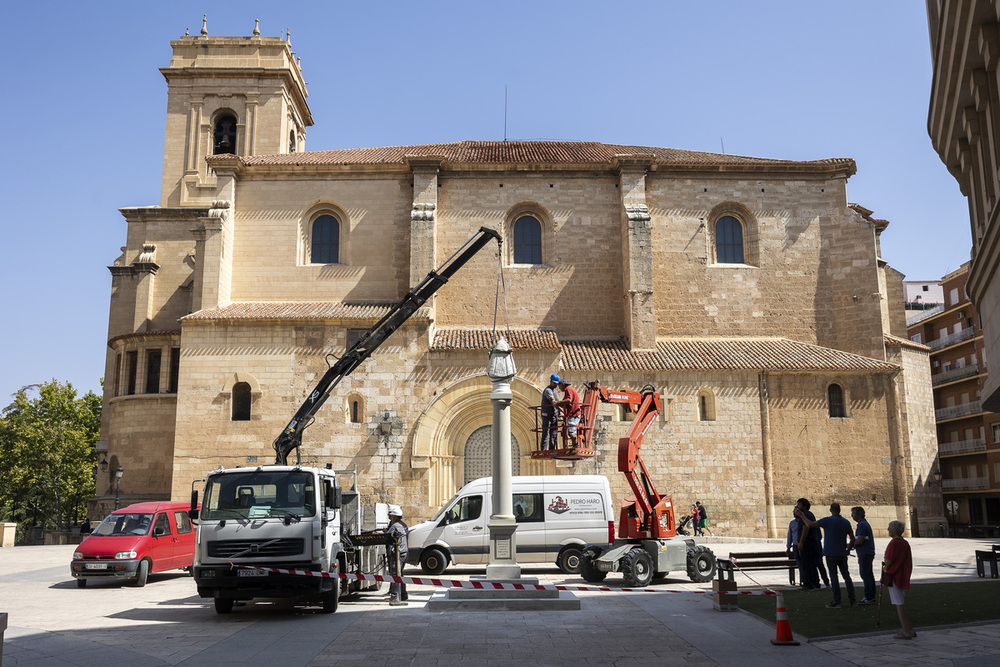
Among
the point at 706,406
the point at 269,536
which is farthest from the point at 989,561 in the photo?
the point at 269,536

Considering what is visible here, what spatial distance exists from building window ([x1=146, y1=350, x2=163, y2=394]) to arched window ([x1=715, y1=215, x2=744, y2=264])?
1953cm

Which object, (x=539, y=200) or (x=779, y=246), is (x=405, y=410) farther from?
(x=779, y=246)

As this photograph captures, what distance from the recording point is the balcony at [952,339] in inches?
1694

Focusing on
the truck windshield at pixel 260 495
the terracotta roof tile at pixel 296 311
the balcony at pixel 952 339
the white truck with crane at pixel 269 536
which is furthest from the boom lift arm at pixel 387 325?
the balcony at pixel 952 339

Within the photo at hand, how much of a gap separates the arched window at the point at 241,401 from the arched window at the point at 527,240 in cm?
969

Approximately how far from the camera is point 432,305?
2564 cm

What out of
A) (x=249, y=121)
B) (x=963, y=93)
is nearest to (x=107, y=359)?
(x=249, y=121)

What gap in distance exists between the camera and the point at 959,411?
140ft

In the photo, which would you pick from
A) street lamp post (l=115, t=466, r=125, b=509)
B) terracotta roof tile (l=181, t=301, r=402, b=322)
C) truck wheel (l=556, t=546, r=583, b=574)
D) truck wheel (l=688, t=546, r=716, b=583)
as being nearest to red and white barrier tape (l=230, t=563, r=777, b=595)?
truck wheel (l=688, t=546, r=716, b=583)

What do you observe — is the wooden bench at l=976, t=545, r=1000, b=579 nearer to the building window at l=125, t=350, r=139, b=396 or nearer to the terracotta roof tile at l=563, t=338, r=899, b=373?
the terracotta roof tile at l=563, t=338, r=899, b=373

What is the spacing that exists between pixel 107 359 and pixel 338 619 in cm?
2283

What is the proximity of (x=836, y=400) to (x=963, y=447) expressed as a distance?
2104 centimetres

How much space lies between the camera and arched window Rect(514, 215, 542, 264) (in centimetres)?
2797

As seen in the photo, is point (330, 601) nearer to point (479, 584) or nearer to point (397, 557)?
point (397, 557)
